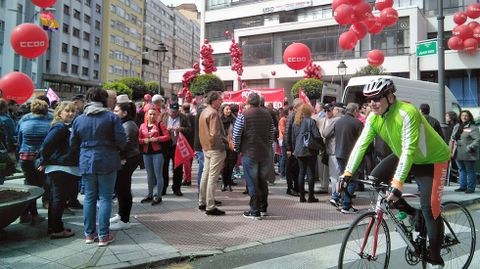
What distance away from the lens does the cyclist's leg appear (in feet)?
12.2

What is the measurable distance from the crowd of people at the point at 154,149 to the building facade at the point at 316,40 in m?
26.2

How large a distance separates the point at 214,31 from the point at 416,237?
153 feet

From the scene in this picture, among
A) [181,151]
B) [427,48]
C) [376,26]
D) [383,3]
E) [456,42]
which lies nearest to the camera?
[181,151]

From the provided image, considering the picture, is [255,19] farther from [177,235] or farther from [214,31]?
[177,235]

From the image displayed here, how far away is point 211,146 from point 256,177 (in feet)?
3.03

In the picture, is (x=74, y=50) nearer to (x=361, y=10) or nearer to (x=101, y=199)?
(x=361, y=10)

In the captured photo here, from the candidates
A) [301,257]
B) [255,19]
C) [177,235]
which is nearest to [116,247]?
[177,235]

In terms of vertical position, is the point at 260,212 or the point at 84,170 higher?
the point at 84,170

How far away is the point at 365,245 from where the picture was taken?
11.7 ft

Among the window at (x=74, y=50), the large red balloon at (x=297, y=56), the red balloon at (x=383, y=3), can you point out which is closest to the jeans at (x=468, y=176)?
the large red balloon at (x=297, y=56)

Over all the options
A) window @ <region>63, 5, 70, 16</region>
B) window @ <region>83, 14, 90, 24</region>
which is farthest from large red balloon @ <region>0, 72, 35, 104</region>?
window @ <region>83, 14, 90, 24</region>

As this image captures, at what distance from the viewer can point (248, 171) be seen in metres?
6.57

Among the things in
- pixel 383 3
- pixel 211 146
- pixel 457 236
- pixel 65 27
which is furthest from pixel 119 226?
pixel 65 27

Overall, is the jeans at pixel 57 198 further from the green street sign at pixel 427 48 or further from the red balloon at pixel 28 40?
the green street sign at pixel 427 48
